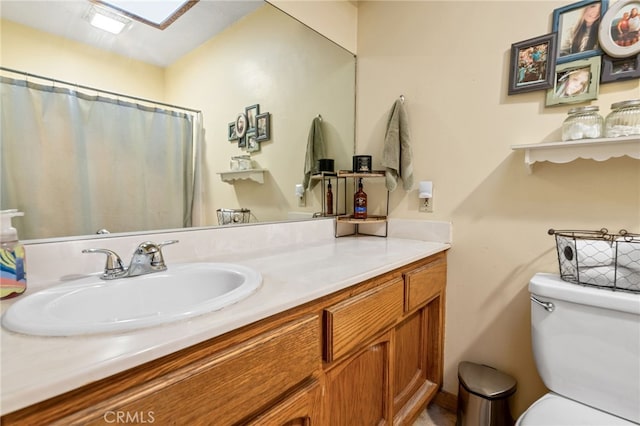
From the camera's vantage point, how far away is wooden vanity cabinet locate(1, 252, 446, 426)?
440 millimetres

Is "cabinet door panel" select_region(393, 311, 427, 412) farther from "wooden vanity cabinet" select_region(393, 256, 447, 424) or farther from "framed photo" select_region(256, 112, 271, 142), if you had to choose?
"framed photo" select_region(256, 112, 271, 142)

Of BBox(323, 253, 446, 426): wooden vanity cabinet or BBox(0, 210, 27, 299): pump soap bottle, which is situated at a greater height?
BBox(0, 210, 27, 299): pump soap bottle

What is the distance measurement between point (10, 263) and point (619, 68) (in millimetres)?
1973

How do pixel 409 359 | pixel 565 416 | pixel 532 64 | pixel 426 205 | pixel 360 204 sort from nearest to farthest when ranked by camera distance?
pixel 565 416 → pixel 532 64 → pixel 409 359 → pixel 426 205 → pixel 360 204

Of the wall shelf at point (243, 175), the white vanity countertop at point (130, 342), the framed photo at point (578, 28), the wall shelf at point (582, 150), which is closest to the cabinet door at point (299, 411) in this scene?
the white vanity countertop at point (130, 342)

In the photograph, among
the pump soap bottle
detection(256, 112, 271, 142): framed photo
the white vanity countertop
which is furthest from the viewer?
detection(256, 112, 271, 142): framed photo

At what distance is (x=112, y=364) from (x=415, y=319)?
1.26 m

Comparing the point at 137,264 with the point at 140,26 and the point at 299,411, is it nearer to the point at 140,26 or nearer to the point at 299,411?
the point at 299,411

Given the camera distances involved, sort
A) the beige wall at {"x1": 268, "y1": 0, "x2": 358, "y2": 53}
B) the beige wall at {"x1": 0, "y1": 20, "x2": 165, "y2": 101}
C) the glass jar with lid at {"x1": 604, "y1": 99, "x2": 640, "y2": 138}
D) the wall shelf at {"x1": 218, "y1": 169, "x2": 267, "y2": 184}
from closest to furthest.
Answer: the beige wall at {"x1": 0, "y1": 20, "x2": 165, "y2": 101} → the glass jar with lid at {"x1": 604, "y1": 99, "x2": 640, "y2": 138} → the wall shelf at {"x1": 218, "y1": 169, "x2": 267, "y2": 184} → the beige wall at {"x1": 268, "y1": 0, "x2": 358, "y2": 53}

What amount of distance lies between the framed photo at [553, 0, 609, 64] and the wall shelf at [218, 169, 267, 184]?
1344 millimetres

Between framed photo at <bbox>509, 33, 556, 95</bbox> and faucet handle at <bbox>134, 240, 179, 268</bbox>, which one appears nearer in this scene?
faucet handle at <bbox>134, 240, 179, 268</bbox>

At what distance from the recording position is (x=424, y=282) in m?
1.29

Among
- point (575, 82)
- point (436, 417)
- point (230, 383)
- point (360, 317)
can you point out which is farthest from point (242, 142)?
point (436, 417)

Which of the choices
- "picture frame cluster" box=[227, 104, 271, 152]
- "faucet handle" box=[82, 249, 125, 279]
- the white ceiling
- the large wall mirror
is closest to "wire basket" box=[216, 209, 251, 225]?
the large wall mirror
